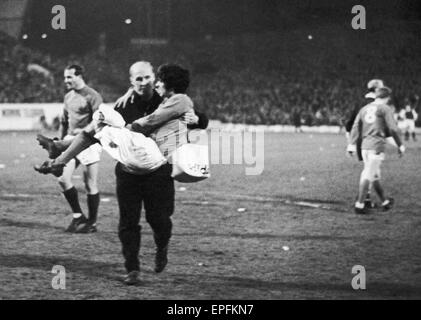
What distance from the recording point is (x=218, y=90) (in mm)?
49719

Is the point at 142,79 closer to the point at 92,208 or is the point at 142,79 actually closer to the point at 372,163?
the point at 92,208

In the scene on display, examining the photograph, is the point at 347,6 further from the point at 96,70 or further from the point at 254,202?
the point at 254,202

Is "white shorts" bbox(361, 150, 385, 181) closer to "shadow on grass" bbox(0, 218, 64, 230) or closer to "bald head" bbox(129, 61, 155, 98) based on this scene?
"shadow on grass" bbox(0, 218, 64, 230)

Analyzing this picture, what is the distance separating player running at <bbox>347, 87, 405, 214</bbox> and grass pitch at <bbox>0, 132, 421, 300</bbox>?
45cm

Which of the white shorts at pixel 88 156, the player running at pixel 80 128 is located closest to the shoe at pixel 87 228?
the player running at pixel 80 128

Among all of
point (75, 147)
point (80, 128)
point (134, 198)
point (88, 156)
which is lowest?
point (134, 198)

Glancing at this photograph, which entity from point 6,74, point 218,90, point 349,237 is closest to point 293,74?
point 218,90

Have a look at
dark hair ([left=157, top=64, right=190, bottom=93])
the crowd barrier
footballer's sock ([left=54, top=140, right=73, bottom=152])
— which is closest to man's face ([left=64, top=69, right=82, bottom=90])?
footballer's sock ([left=54, top=140, right=73, bottom=152])

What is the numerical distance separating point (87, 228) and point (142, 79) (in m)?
3.28

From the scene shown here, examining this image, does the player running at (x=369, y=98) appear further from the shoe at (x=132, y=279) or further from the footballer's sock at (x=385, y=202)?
the shoe at (x=132, y=279)

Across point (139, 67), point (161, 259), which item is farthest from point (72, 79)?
point (161, 259)

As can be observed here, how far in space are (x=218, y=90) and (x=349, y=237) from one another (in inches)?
1633

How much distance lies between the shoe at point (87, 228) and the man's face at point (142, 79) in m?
3.14

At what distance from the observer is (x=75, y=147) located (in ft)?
20.4
